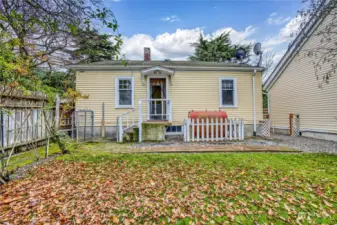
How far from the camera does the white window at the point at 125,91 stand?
9.10 m

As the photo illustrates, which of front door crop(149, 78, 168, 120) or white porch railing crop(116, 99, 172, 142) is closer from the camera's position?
white porch railing crop(116, 99, 172, 142)

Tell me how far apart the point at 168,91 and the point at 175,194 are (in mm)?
6939

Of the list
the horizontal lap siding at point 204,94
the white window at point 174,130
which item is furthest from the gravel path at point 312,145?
the white window at point 174,130

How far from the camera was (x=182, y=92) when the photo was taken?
938cm

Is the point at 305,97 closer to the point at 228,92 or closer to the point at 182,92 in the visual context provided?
the point at 228,92

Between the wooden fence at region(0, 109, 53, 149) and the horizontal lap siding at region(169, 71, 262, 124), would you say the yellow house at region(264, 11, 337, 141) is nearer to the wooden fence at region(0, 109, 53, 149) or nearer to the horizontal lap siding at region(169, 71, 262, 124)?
the horizontal lap siding at region(169, 71, 262, 124)

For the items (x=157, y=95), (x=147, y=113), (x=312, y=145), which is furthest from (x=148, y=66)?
(x=312, y=145)

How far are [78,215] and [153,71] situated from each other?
7.34 m

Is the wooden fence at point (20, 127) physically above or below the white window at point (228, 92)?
below

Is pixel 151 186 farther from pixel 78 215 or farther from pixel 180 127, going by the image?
pixel 180 127

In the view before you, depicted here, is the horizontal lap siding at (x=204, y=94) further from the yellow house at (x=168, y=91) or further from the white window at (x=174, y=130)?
the white window at (x=174, y=130)

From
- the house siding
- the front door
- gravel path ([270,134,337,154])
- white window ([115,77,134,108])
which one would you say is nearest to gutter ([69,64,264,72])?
white window ([115,77,134,108])

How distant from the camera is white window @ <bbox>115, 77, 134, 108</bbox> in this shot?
9.10m

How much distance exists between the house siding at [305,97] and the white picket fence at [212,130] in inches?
165
